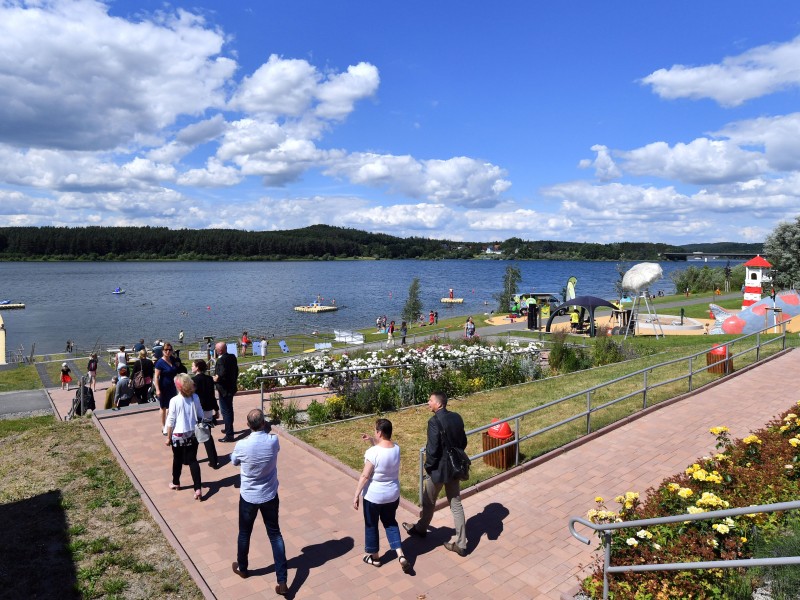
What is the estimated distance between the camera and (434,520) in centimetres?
646

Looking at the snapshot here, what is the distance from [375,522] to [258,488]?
119cm

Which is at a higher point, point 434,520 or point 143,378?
point 143,378

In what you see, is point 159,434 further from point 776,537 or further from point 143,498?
point 776,537

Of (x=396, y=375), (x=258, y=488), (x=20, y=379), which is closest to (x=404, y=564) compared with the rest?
(x=258, y=488)

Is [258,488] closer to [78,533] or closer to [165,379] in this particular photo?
[78,533]

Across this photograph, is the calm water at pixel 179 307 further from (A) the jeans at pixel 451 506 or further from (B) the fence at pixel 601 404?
(A) the jeans at pixel 451 506

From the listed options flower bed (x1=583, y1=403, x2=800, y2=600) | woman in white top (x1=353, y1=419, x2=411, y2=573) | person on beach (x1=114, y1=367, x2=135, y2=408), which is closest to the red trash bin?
flower bed (x1=583, y1=403, x2=800, y2=600)

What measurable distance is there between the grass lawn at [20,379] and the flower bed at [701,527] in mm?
21576

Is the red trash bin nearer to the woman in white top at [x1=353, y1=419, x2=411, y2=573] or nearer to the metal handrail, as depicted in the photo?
the woman in white top at [x1=353, y1=419, x2=411, y2=573]

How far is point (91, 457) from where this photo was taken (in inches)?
335

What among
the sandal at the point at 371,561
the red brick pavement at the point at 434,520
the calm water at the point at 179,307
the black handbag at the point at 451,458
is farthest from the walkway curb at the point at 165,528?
the calm water at the point at 179,307

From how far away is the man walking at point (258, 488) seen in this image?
5.00 m

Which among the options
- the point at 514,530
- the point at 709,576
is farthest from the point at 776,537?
the point at 514,530

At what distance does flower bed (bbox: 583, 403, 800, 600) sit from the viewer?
427 centimetres
